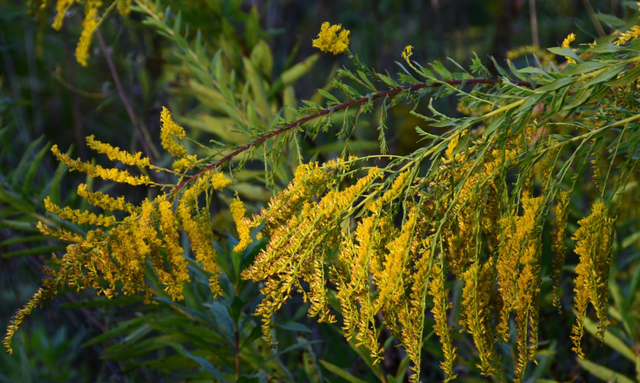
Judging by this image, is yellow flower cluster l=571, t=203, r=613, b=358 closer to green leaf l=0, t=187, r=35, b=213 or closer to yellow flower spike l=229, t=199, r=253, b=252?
yellow flower spike l=229, t=199, r=253, b=252

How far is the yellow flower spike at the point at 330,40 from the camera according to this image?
1.99ft

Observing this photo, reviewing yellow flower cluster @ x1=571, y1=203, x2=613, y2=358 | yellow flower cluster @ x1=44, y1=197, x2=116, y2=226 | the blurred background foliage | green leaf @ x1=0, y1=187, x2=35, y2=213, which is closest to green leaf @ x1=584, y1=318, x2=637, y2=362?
the blurred background foliage

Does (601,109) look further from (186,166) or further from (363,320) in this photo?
(186,166)

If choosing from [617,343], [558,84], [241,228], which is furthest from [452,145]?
[617,343]

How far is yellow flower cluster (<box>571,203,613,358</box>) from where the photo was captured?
57cm

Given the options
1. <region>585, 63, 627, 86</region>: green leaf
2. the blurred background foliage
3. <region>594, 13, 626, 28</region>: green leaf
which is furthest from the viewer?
the blurred background foliage

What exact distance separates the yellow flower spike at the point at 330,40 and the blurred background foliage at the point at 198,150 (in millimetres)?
310

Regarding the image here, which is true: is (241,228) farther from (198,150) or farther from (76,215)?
(198,150)

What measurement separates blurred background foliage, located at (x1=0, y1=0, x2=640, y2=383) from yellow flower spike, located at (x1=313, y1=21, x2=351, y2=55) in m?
0.31

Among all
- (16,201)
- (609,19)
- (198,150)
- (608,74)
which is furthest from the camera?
(198,150)

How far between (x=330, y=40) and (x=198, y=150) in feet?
4.41

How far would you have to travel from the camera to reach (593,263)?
57cm

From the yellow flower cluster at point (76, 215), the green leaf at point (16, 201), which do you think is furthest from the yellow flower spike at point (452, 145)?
the green leaf at point (16, 201)

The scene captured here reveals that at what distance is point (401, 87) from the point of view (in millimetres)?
625
